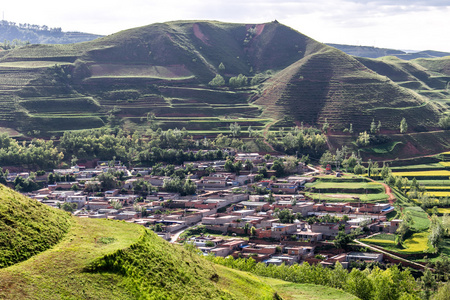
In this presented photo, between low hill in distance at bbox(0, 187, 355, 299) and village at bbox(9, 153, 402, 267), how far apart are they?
23264mm

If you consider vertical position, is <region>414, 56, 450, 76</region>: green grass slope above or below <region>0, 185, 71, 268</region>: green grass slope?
above

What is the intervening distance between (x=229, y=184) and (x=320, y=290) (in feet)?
147

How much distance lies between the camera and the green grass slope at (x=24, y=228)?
76.7 feet

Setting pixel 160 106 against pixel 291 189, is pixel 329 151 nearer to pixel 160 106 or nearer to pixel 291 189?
pixel 291 189

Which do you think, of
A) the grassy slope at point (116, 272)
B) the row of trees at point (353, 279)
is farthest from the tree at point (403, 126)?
the grassy slope at point (116, 272)

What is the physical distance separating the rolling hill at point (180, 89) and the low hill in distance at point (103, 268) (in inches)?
3067

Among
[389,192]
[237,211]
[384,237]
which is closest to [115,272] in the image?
[384,237]

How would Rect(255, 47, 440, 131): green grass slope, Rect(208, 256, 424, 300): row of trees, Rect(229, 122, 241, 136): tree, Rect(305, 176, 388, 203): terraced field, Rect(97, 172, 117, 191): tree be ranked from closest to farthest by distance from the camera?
Rect(208, 256, 424, 300): row of trees → Rect(305, 176, 388, 203): terraced field → Rect(97, 172, 117, 191): tree → Rect(229, 122, 241, 136): tree → Rect(255, 47, 440, 131): green grass slope

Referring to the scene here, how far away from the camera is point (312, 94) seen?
121438mm

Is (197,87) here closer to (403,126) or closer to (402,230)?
(403,126)

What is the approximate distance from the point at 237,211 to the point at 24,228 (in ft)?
151

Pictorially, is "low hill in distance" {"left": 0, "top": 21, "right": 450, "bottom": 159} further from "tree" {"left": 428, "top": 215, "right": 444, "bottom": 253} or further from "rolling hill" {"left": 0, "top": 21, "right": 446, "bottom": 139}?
"tree" {"left": 428, "top": 215, "right": 444, "bottom": 253}

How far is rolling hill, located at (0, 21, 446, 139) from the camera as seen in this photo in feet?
365

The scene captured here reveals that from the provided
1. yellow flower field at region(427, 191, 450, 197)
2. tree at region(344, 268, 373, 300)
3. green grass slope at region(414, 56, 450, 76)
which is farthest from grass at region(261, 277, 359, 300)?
green grass slope at region(414, 56, 450, 76)
